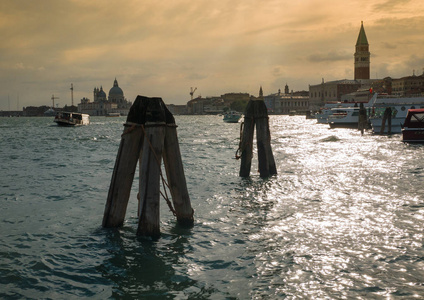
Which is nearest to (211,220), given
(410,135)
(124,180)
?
(124,180)

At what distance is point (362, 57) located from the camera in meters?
157

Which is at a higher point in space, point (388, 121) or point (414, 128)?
point (388, 121)

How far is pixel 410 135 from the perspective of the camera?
27.4 metres

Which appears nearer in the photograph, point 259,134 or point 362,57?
point 259,134

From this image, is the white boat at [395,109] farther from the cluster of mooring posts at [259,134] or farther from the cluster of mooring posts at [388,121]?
the cluster of mooring posts at [259,134]

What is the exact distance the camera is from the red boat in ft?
A: 89.4

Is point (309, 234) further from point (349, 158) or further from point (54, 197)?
point (349, 158)

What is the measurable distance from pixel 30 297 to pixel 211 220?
389 cm

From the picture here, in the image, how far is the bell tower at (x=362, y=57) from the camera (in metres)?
155

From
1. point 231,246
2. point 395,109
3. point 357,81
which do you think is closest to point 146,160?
point 231,246

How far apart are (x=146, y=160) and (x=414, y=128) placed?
25.1 meters

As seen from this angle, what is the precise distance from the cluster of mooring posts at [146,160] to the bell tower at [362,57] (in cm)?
16099

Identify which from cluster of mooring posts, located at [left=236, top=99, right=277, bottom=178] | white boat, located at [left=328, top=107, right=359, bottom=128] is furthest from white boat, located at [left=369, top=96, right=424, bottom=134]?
cluster of mooring posts, located at [left=236, top=99, right=277, bottom=178]

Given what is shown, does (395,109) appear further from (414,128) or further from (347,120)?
(414,128)
